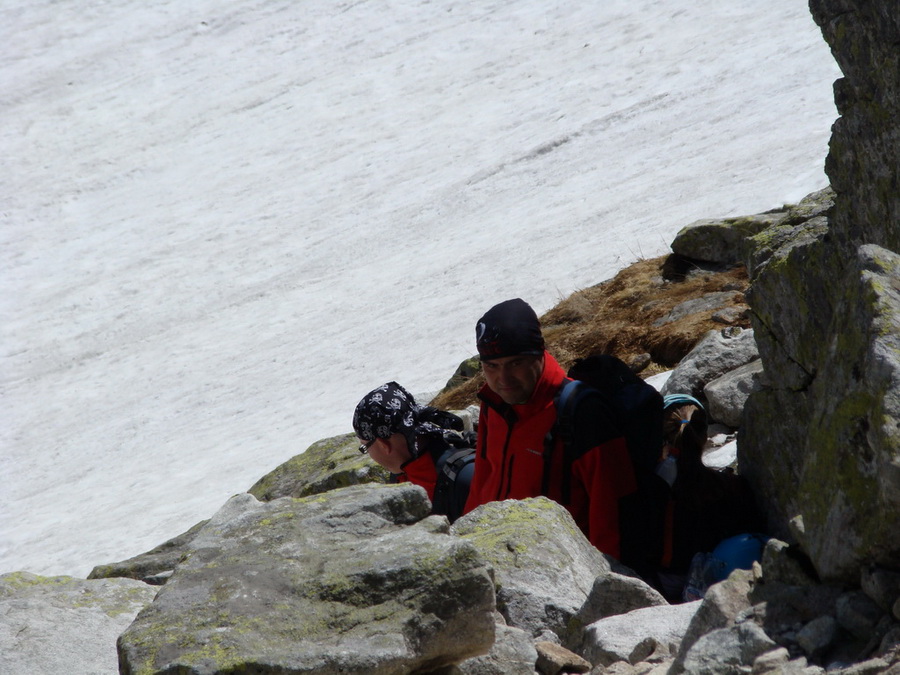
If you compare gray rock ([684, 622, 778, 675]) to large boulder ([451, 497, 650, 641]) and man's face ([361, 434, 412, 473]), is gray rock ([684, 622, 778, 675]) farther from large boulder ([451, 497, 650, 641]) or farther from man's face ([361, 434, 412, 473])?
man's face ([361, 434, 412, 473])

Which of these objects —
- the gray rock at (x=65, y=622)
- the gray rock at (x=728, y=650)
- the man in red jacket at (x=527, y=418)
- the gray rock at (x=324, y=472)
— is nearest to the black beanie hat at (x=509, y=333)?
the man in red jacket at (x=527, y=418)

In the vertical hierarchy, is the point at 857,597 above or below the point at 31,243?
below

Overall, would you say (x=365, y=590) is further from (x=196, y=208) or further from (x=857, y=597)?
(x=196, y=208)

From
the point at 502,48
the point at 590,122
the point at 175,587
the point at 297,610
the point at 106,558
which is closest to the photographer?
the point at 297,610

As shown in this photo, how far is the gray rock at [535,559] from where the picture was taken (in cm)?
466

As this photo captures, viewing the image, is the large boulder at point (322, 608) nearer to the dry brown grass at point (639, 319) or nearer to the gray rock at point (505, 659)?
the gray rock at point (505, 659)

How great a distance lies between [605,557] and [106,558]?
10.8 metres

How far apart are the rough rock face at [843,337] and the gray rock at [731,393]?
114 cm

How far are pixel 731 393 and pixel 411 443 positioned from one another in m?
2.34

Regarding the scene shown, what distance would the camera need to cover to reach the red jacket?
5.64 meters

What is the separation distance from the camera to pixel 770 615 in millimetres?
3277

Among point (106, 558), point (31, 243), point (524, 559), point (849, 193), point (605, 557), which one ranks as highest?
point (31, 243)

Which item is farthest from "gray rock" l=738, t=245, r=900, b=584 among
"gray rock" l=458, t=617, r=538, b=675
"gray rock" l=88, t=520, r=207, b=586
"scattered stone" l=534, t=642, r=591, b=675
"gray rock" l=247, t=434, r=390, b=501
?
"gray rock" l=247, t=434, r=390, b=501

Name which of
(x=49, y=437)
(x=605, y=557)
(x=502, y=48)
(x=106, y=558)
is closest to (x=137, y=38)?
(x=502, y=48)
